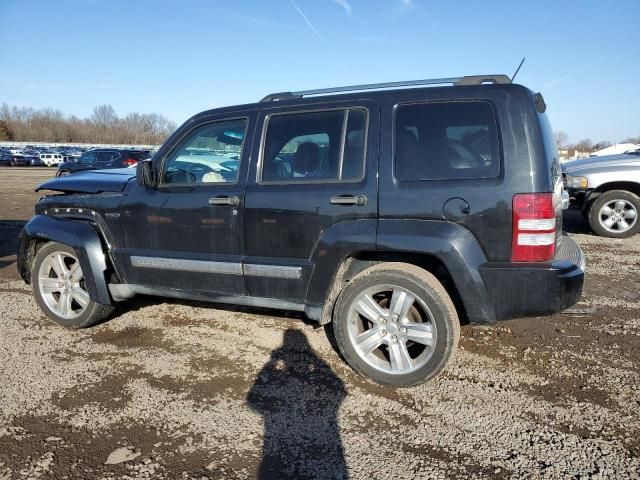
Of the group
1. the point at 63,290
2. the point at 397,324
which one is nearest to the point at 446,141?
the point at 397,324

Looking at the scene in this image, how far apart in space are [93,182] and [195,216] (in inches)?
49.2

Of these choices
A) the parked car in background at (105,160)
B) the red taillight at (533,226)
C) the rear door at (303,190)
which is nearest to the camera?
the red taillight at (533,226)

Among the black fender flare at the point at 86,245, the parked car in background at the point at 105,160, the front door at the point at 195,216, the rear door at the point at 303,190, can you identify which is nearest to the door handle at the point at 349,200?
the rear door at the point at 303,190

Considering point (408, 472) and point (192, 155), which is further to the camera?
point (192, 155)

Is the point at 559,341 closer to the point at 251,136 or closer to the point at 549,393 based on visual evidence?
the point at 549,393

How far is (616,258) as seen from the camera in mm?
6574

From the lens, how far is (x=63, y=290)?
13.9 ft

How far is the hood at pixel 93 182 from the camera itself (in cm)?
404

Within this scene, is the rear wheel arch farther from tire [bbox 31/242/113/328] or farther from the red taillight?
tire [bbox 31/242/113/328]

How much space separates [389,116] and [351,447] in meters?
2.09

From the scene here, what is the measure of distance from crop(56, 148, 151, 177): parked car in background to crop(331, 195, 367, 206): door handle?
753 inches

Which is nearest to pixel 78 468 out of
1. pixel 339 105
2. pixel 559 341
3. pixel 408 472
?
pixel 408 472

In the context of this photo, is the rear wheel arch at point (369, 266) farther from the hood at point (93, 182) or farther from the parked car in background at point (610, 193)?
the parked car in background at point (610, 193)

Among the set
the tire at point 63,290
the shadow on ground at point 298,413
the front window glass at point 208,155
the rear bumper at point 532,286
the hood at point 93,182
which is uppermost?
the front window glass at point 208,155
